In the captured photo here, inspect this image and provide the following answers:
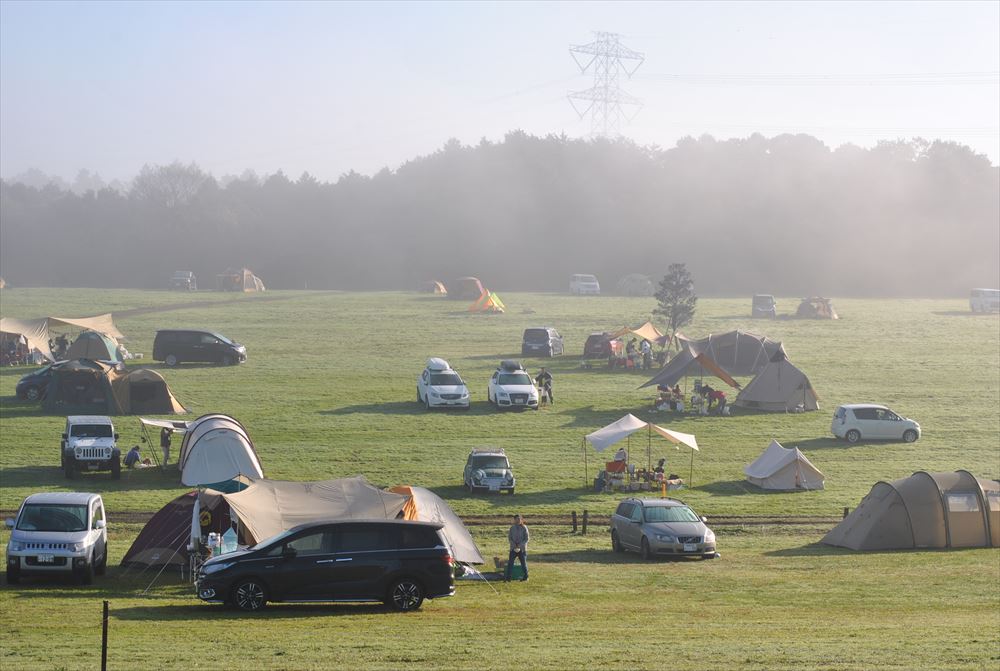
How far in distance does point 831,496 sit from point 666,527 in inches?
332

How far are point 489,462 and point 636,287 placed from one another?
69.6 meters

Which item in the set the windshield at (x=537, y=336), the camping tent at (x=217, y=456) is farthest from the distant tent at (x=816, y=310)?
the camping tent at (x=217, y=456)

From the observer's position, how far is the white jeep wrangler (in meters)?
28.4

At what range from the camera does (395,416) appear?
3847 cm

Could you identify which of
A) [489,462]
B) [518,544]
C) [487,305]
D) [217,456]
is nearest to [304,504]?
[518,544]

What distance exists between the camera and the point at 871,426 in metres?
36.4

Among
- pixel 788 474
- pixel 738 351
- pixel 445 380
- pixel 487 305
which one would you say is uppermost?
pixel 487 305

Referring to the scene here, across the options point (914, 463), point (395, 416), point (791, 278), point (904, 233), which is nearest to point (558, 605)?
point (914, 463)

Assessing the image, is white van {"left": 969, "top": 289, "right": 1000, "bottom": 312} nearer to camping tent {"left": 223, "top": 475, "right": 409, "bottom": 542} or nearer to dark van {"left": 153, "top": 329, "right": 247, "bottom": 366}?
dark van {"left": 153, "top": 329, "right": 247, "bottom": 366}

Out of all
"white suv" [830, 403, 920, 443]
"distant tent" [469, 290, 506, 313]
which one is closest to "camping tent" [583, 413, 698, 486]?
"white suv" [830, 403, 920, 443]

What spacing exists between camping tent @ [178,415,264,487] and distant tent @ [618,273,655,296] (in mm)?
69437

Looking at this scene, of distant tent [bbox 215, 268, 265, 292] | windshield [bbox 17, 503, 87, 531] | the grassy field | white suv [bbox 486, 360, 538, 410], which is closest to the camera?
the grassy field

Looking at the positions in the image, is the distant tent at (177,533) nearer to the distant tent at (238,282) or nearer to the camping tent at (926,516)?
the camping tent at (926,516)

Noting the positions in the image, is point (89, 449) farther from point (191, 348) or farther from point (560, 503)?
point (191, 348)
